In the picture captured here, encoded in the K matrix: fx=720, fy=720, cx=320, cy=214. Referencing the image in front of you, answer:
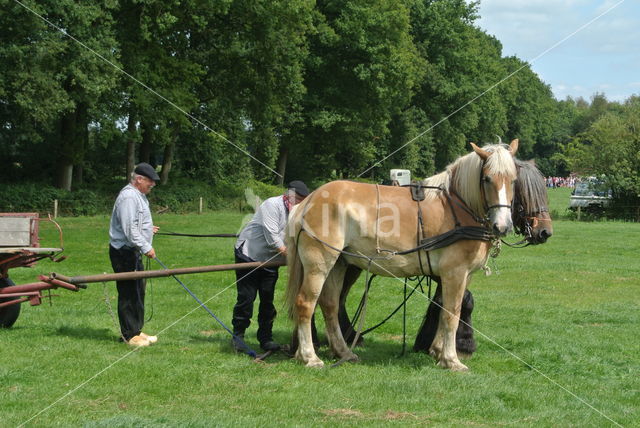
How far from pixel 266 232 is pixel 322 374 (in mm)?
1855

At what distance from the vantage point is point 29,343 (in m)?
8.41

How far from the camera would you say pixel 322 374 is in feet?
24.6

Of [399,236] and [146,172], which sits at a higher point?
[146,172]

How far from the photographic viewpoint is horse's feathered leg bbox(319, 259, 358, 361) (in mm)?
8234

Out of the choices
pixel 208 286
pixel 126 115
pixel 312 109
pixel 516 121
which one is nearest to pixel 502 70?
pixel 516 121

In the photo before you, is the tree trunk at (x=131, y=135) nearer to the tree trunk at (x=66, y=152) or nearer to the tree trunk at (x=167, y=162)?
the tree trunk at (x=66, y=152)

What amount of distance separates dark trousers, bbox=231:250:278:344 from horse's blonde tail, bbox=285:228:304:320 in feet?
1.82

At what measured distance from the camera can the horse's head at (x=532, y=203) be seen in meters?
7.66

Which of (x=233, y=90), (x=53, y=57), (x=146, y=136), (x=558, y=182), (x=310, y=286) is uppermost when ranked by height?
(x=233, y=90)

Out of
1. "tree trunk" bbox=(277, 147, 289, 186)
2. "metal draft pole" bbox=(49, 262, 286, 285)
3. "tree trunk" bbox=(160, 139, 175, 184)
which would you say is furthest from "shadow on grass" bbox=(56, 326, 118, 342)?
"tree trunk" bbox=(277, 147, 289, 186)

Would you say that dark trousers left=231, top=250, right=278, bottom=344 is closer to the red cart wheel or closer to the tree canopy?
the red cart wheel

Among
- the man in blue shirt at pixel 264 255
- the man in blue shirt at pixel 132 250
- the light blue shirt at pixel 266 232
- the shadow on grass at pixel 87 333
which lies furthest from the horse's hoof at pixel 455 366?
the shadow on grass at pixel 87 333

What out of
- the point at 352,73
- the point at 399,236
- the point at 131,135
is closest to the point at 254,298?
the point at 399,236

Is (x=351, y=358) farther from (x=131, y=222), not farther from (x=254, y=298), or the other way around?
(x=131, y=222)
